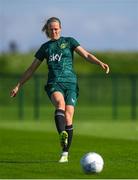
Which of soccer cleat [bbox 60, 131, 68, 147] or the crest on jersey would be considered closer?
soccer cleat [bbox 60, 131, 68, 147]

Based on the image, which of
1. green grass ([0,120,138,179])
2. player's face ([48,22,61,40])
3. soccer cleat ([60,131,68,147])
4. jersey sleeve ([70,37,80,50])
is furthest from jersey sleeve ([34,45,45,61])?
green grass ([0,120,138,179])

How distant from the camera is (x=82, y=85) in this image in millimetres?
42031

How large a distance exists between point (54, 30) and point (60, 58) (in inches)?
18.3

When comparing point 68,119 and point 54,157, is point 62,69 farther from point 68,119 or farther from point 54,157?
point 54,157

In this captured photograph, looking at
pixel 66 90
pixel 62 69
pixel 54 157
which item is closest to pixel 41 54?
pixel 62 69

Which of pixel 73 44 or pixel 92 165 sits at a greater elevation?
pixel 73 44

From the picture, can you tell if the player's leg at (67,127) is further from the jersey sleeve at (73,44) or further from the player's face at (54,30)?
the player's face at (54,30)

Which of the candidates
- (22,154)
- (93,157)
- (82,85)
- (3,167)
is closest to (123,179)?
(93,157)

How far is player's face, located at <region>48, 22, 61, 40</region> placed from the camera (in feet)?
40.3

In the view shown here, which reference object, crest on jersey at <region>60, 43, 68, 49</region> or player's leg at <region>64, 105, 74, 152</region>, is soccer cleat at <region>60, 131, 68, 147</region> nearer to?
player's leg at <region>64, 105, 74, 152</region>

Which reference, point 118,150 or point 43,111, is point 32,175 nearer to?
point 118,150

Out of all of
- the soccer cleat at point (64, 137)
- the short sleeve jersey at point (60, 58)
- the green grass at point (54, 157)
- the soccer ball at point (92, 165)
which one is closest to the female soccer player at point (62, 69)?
the short sleeve jersey at point (60, 58)

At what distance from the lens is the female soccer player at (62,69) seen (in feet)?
40.4

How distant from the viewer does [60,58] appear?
12492 mm
